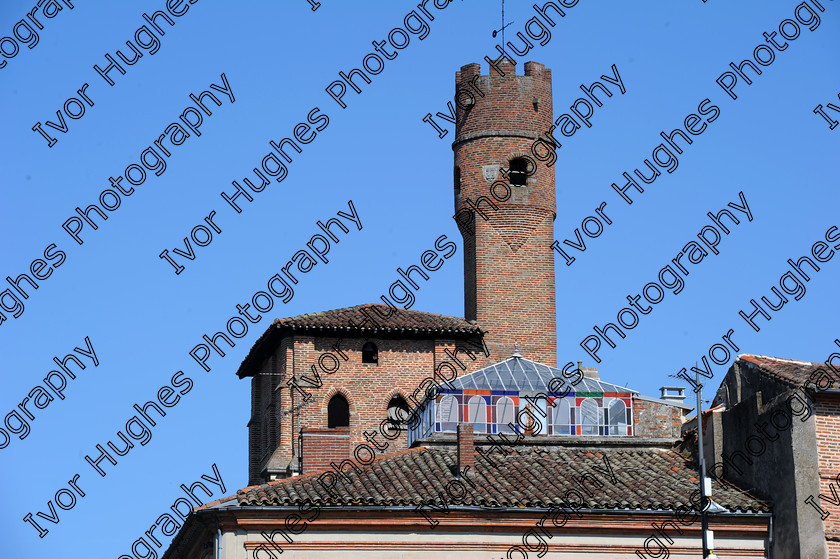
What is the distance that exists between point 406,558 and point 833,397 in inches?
318

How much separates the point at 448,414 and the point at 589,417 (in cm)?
317

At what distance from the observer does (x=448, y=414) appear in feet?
105

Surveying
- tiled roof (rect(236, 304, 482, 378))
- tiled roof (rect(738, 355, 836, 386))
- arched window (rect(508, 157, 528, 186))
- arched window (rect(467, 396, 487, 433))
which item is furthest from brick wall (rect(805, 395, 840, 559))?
arched window (rect(508, 157, 528, 186))

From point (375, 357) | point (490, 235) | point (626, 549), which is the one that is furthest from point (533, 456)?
point (490, 235)

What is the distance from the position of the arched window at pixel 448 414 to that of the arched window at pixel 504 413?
1.05 m

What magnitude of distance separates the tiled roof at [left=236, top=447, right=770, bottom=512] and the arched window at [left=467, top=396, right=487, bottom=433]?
3.53 meters

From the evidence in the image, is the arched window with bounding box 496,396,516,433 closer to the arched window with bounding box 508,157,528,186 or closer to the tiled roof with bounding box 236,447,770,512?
the tiled roof with bounding box 236,447,770,512

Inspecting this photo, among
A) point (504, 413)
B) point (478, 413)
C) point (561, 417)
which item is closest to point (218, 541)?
point (478, 413)

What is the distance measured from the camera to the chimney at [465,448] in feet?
86.9

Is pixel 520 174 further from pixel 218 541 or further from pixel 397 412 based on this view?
pixel 218 541

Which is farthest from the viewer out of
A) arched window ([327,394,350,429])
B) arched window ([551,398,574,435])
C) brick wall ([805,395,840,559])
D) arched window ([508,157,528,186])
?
arched window ([508,157,528,186])

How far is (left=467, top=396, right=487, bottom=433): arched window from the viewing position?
32.3 metres

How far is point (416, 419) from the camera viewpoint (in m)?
34.4

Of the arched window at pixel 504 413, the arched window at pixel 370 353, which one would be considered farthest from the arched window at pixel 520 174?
the arched window at pixel 504 413
